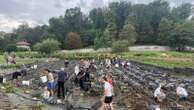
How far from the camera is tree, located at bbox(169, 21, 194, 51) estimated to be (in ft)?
380

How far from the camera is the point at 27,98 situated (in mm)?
24969

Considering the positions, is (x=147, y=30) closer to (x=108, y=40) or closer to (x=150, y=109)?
(x=108, y=40)

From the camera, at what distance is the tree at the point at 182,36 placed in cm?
11575

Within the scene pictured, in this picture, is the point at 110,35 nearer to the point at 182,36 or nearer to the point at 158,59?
the point at 182,36

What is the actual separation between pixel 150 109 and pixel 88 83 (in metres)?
8.32

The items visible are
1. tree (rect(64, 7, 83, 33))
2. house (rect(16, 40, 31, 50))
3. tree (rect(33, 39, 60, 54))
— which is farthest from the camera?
tree (rect(64, 7, 83, 33))

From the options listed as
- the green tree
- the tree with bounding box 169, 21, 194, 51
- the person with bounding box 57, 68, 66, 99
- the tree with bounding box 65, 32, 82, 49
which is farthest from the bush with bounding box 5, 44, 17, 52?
the person with bounding box 57, 68, 66, 99

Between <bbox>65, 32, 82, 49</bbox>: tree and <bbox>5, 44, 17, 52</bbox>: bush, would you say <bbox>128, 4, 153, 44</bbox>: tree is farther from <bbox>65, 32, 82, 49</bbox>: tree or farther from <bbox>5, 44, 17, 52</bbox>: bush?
<bbox>5, 44, 17, 52</bbox>: bush

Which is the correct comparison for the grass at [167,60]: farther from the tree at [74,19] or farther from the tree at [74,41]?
the tree at [74,19]

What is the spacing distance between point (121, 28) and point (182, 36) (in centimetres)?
3567

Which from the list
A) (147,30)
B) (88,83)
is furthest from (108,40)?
(88,83)

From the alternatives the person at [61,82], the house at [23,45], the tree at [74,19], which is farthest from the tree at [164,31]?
the person at [61,82]

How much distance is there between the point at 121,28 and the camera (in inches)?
5832

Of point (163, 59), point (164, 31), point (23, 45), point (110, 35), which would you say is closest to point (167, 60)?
point (163, 59)
